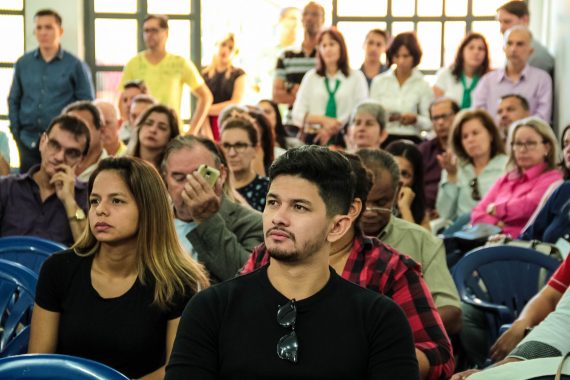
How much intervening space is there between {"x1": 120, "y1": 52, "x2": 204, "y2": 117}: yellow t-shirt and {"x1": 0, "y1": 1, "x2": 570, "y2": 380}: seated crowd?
0.43 meters

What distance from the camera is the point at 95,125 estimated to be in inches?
209

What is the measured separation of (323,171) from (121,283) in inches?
36.5

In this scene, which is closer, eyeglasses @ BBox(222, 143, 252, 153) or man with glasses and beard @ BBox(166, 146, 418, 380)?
man with glasses and beard @ BBox(166, 146, 418, 380)

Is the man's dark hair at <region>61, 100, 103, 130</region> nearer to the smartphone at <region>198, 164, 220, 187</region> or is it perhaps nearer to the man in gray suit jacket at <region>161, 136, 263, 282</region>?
the man in gray suit jacket at <region>161, 136, 263, 282</region>

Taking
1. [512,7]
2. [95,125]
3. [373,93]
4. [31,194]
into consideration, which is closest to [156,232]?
[31,194]

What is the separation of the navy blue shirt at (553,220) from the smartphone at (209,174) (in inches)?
64.0

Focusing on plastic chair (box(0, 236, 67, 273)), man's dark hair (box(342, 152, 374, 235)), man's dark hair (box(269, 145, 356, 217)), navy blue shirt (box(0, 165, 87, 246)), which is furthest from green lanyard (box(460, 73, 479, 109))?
man's dark hair (box(269, 145, 356, 217))

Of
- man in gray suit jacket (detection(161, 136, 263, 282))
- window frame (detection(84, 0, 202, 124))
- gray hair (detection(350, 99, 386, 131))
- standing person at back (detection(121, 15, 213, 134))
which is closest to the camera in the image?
man in gray suit jacket (detection(161, 136, 263, 282))

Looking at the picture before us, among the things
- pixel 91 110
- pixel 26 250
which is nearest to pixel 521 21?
pixel 91 110

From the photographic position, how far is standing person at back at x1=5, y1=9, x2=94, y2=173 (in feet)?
24.5

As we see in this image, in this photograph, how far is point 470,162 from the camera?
5.96 m

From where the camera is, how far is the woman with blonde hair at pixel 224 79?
25.3 ft

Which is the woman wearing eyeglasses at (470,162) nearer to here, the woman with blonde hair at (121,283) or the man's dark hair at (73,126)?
the man's dark hair at (73,126)

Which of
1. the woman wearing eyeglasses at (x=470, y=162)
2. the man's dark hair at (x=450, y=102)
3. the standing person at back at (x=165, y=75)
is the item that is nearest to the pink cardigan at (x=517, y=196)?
the woman wearing eyeglasses at (x=470, y=162)
